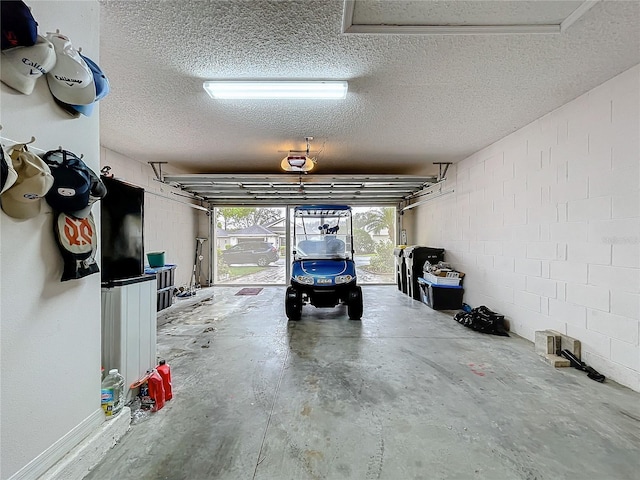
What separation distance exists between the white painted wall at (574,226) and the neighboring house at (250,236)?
633 cm

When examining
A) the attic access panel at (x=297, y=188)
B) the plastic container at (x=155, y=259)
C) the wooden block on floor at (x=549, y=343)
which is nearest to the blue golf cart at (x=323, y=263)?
the attic access panel at (x=297, y=188)

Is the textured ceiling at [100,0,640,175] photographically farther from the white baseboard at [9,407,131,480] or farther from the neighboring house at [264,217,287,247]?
the neighboring house at [264,217,287,247]

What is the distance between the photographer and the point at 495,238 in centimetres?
423

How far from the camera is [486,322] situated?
3.87 meters

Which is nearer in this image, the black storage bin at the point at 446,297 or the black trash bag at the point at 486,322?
the black trash bag at the point at 486,322

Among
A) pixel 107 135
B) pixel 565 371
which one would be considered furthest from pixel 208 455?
pixel 107 135

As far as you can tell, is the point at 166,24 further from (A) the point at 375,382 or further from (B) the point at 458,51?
(A) the point at 375,382

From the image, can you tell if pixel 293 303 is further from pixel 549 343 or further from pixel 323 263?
pixel 549 343

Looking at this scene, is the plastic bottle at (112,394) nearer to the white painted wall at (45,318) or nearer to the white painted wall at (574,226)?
the white painted wall at (45,318)

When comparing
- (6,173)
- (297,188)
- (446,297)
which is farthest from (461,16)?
(297,188)

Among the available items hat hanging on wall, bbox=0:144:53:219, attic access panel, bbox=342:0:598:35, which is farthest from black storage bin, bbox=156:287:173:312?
attic access panel, bbox=342:0:598:35

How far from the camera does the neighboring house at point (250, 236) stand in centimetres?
877

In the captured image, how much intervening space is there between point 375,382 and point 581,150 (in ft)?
11.0

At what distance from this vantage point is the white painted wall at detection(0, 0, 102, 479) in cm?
121
